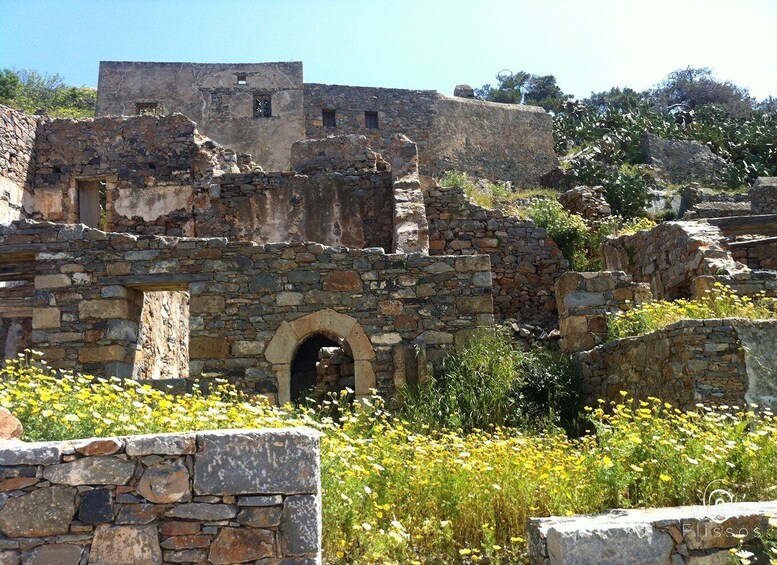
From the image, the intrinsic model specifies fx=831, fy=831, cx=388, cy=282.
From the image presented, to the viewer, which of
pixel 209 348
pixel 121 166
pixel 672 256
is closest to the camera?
pixel 209 348

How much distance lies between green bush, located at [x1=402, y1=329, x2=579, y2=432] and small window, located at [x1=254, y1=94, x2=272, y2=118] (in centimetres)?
1733

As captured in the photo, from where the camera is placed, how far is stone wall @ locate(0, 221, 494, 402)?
9.56 m

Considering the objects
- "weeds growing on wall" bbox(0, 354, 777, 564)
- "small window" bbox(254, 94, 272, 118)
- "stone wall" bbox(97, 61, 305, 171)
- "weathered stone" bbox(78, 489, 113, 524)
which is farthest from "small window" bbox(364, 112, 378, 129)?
"weathered stone" bbox(78, 489, 113, 524)

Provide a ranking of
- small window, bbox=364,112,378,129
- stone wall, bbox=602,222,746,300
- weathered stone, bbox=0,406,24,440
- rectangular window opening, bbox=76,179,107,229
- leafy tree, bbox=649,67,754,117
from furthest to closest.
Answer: leafy tree, bbox=649,67,754,117 < small window, bbox=364,112,378,129 < rectangular window opening, bbox=76,179,107,229 < stone wall, bbox=602,222,746,300 < weathered stone, bbox=0,406,24,440

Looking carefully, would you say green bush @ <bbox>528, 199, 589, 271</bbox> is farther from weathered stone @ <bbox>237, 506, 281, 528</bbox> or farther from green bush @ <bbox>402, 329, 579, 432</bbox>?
weathered stone @ <bbox>237, 506, 281, 528</bbox>

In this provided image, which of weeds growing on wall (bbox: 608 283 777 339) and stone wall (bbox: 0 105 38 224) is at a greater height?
stone wall (bbox: 0 105 38 224)

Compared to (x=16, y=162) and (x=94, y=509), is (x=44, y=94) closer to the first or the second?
(x=16, y=162)

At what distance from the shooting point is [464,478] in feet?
19.7

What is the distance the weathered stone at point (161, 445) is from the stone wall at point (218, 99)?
20.4 metres

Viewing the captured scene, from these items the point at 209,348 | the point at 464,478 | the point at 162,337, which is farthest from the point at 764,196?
the point at 464,478

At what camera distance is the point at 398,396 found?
9.36 m

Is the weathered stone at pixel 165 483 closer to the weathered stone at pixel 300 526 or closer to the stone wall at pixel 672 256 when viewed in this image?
the weathered stone at pixel 300 526

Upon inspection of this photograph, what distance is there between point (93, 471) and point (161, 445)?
1.26ft

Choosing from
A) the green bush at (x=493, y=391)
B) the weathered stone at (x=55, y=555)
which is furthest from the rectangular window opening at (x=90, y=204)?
the weathered stone at (x=55, y=555)
